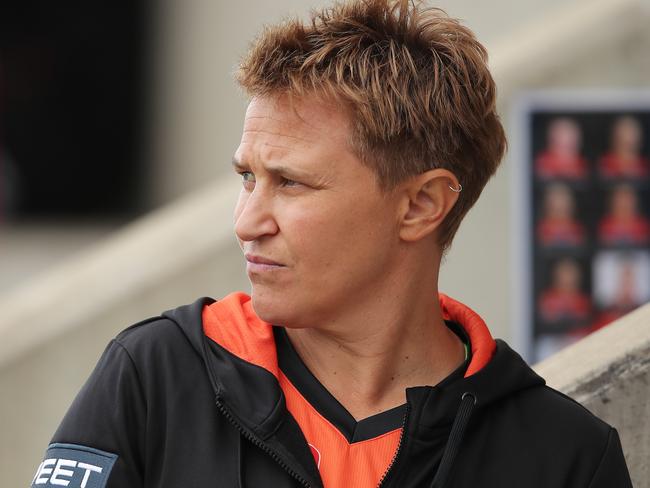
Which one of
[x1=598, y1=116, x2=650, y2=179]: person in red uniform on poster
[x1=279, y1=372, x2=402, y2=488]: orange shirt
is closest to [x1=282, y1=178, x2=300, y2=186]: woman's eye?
[x1=279, y1=372, x2=402, y2=488]: orange shirt

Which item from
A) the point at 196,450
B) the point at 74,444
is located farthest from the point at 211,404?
the point at 74,444

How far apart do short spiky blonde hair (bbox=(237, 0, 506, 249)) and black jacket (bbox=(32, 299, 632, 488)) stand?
400 mm

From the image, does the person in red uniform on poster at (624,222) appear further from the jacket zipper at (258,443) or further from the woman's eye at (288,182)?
the jacket zipper at (258,443)

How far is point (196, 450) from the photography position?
6.44ft

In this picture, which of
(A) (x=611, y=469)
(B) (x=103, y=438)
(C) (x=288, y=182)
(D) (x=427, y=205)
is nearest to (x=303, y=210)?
(C) (x=288, y=182)

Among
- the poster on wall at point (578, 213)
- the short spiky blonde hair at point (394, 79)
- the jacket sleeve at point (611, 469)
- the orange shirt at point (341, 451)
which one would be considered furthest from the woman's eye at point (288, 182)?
the poster on wall at point (578, 213)

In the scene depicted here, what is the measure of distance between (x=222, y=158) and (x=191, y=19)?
3.82 ft

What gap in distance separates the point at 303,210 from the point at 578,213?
2.93m

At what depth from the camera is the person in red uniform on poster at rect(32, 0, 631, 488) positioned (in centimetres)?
196

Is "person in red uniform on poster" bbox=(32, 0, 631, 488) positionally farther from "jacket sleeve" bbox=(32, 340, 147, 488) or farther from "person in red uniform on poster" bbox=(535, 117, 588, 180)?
"person in red uniform on poster" bbox=(535, 117, 588, 180)

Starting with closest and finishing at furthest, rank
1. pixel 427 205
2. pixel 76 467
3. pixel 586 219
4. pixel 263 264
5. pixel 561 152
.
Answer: pixel 76 467, pixel 263 264, pixel 427 205, pixel 561 152, pixel 586 219

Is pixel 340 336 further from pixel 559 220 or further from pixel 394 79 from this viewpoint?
pixel 559 220

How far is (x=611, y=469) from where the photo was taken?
6.83 ft

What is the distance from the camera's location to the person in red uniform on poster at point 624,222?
4676mm
